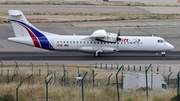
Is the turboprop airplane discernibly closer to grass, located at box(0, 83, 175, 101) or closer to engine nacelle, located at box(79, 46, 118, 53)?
engine nacelle, located at box(79, 46, 118, 53)

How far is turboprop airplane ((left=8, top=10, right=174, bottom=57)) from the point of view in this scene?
65438mm

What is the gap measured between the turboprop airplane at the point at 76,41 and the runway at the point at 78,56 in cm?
85

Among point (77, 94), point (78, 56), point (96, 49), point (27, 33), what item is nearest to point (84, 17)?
point (78, 56)

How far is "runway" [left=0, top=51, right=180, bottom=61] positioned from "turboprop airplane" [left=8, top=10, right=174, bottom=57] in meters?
0.85

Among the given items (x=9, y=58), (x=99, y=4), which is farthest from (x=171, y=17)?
(x=9, y=58)

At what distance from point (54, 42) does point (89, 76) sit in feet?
53.5

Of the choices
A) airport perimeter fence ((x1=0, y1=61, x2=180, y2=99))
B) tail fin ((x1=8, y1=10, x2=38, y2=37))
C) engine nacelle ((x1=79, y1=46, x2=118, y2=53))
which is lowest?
airport perimeter fence ((x1=0, y1=61, x2=180, y2=99))

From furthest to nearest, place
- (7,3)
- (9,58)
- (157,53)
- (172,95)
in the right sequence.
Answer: (7,3) → (157,53) → (9,58) → (172,95)

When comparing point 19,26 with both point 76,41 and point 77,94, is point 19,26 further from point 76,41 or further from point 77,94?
point 77,94

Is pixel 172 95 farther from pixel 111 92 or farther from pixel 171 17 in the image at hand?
pixel 171 17

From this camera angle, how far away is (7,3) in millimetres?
126438

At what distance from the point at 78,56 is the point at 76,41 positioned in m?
1.79

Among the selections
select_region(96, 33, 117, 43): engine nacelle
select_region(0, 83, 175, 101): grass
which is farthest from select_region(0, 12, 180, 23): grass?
select_region(0, 83, 175, 101): grass

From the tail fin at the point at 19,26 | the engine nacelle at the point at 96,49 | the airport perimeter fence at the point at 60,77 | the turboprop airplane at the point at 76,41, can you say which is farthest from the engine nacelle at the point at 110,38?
the airport perimeter fence at the point at 60,77
